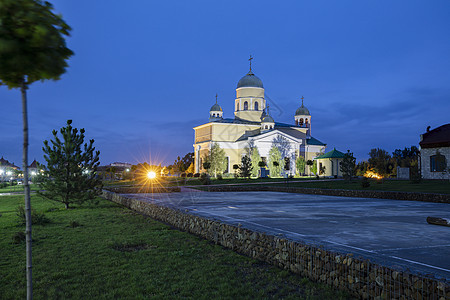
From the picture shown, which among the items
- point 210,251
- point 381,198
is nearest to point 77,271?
point 210,251

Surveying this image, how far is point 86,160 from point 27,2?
14361 millimetres

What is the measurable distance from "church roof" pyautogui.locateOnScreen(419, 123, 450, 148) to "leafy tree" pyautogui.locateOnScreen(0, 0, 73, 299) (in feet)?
121

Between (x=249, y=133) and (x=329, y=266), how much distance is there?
223ft

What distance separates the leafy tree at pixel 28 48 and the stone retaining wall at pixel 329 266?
3991mm

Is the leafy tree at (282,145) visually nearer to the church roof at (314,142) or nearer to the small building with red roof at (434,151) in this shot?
the church roof at (314,142)

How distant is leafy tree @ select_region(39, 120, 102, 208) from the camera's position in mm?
16188

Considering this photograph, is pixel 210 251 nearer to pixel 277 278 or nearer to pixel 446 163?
pixel 277 278

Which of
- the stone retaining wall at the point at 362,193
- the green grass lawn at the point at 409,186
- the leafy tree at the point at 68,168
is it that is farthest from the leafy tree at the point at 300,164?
the leafy tree at the point at 68,168

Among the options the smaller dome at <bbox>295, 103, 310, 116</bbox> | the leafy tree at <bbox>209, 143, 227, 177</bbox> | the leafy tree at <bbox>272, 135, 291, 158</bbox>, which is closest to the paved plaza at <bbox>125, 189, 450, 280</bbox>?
the leafy tree at <bbox>209, 143, 227, 177</bbox>

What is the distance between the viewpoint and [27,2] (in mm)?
3422

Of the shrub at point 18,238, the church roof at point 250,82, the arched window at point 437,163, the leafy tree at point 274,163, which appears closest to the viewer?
the shrub at point 18,238

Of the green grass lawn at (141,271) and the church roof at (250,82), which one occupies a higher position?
the church roof at (250,82)

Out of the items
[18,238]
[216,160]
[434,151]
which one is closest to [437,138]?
[434,151]

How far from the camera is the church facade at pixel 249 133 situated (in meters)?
67.2
